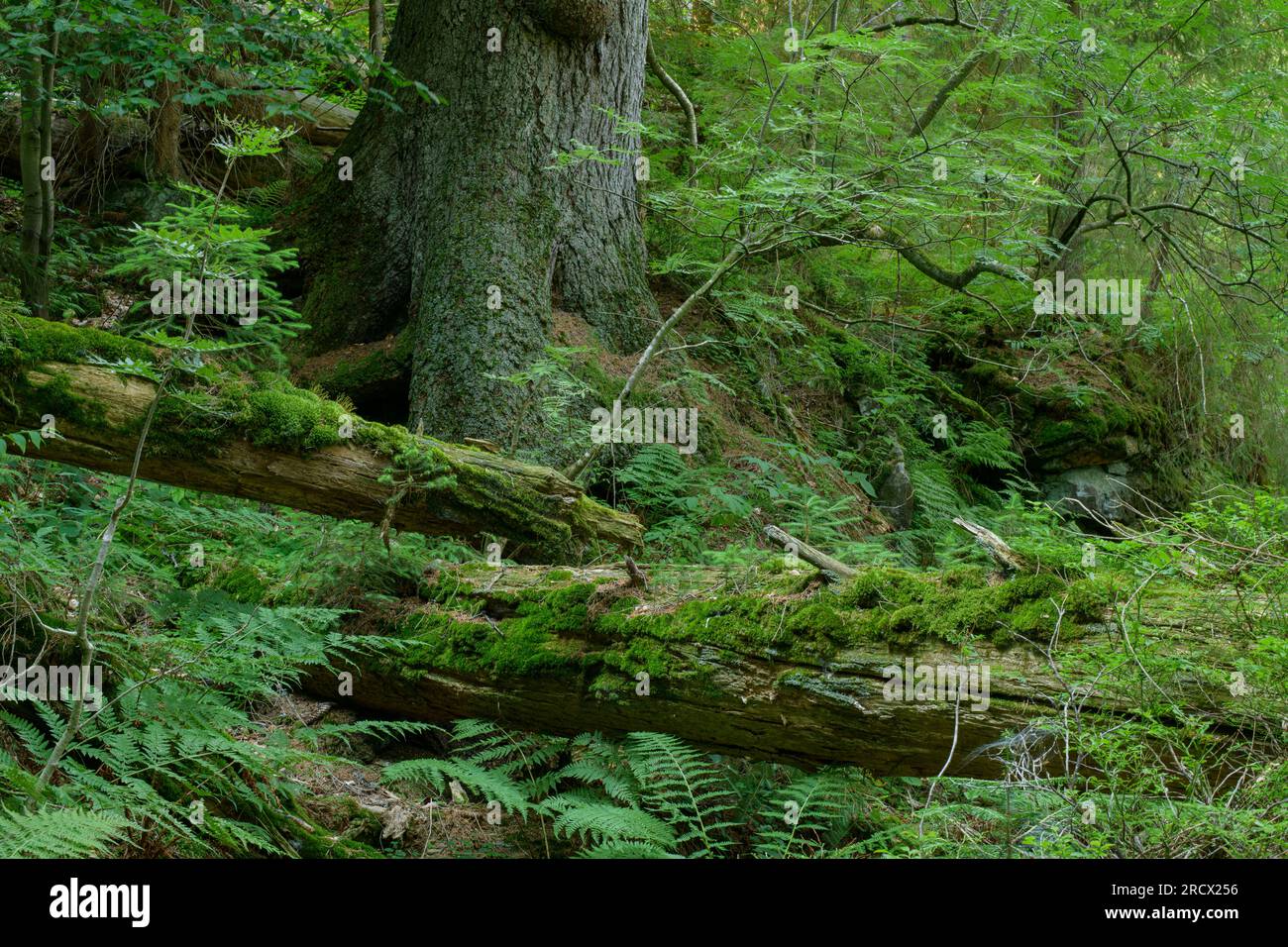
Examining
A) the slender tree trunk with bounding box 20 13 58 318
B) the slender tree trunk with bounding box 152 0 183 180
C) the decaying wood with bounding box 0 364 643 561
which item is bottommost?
the decaying wood with bounding box 0 364 643 561

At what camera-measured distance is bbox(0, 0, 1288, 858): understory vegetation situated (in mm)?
3188

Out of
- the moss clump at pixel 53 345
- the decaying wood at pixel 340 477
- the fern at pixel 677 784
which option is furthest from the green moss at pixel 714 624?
the moss clump at pixel 53 345

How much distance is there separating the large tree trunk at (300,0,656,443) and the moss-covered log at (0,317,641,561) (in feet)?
5.09

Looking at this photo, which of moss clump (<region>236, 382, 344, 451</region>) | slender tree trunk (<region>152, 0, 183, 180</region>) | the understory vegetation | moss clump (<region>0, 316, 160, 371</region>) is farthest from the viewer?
slender tree trunk (<region>152, 0, 183, 180</region>)

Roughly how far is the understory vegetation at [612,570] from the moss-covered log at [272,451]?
0.03 metres

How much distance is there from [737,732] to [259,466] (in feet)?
9.06

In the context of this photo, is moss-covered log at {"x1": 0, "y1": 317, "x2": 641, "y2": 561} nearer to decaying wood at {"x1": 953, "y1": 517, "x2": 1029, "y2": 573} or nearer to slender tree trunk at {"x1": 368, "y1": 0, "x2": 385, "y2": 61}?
decaying wood at {"x1": 953, "y1": 517, "x2": 1029, "y2": 573}

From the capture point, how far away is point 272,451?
4.85 meters

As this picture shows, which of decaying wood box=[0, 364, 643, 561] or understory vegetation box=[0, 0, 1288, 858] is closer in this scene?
understory vegetation box=[0, 0, 1288, 858]

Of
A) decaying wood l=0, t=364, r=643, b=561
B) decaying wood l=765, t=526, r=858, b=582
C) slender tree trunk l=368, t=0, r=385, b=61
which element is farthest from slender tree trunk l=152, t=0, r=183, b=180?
decaying wood l=765, t=526, r=858, b=582

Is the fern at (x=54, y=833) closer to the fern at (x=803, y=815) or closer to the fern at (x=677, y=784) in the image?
the fern at (x=677, y=784)

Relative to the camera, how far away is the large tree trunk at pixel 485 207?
7.27m

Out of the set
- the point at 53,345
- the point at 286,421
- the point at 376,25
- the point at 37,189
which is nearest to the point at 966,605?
the point at 286,421

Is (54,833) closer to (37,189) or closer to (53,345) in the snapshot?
(53,345)
